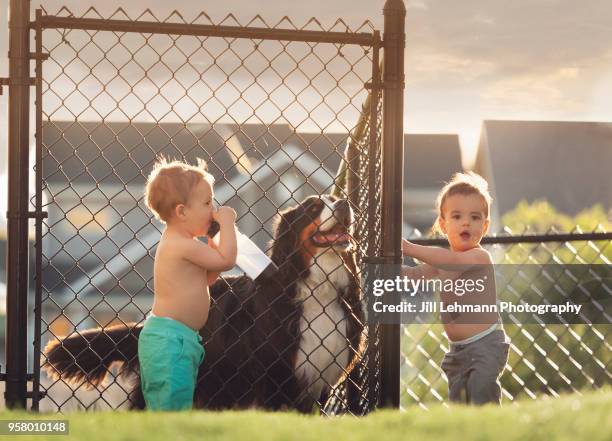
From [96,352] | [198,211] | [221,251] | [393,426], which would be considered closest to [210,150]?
[96,352]

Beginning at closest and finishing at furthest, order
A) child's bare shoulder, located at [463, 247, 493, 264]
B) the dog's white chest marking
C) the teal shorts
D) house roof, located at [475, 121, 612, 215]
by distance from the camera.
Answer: the teal shorts → child's bare shoulder, located at [463, 247, 493, 264] → the dog's white chest marking → house roof, located at [475, 121, 612, 215]

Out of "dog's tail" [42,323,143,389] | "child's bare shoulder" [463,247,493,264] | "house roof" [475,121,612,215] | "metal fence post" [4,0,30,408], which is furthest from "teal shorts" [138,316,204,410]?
"house roof" [475,121,612,215]

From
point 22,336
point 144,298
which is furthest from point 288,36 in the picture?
point 144,298

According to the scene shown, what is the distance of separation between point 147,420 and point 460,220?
205 centimetres

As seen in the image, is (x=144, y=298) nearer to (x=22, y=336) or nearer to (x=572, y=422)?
(x=22, y=336)

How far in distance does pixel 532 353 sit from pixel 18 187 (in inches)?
141

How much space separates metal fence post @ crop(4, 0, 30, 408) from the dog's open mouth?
157cm

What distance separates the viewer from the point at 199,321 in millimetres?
3564

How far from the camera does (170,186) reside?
3.52m

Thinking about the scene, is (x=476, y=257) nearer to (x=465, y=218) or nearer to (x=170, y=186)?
(x=465, y=218)

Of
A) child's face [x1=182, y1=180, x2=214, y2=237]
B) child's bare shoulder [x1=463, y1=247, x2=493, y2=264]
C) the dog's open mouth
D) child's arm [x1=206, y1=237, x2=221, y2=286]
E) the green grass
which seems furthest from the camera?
the dog's open mouth

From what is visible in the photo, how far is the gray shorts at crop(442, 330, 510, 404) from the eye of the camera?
12.6 ft

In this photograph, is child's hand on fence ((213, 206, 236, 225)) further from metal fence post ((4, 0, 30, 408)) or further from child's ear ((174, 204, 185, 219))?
metal fence post ((4, 0, 30, 408))

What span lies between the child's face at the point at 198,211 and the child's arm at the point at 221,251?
0.08 m
